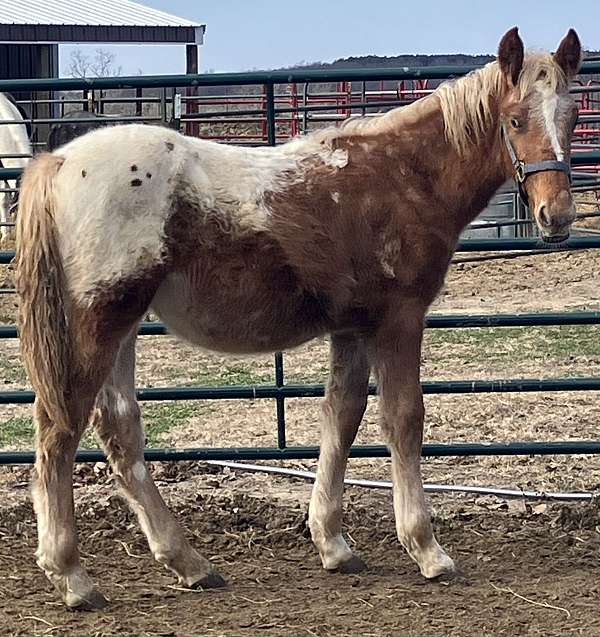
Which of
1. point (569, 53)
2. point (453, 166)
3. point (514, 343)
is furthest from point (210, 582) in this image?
point (514, 343)

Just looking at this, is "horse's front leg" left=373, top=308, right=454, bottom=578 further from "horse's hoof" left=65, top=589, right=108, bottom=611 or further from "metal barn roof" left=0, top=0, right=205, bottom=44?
"metal barn roof" left=0, top=0, right=205, bottom=44

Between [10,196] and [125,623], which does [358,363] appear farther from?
[10,196]

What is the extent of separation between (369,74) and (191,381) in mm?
3173

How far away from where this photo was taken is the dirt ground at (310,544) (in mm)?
3701

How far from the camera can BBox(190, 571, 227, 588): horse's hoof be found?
400 centimetres

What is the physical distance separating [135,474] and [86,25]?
22032 millimetres

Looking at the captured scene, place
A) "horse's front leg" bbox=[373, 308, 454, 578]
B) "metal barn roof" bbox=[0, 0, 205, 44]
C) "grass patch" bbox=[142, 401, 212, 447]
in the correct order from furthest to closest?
"metal barn roof" bbox=[0, 0, 205, 44] < "grass patch" bbox=[142, 401, 212, 447] < "horse's front leg" bbox=[373, 308, 454, 578]

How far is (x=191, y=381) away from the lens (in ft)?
24.4

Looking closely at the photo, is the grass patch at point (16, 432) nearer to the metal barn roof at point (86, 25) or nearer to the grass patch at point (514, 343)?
the grass patch at point (514, 343)

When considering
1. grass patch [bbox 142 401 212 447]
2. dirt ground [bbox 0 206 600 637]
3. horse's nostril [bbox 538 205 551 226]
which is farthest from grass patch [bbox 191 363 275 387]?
horse's nostril [bbox 538 205 551 226]

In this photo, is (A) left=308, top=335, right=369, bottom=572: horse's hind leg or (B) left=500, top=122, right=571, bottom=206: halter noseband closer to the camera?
(B) left=500, top=122, right=571, bottom=206: halter noseband

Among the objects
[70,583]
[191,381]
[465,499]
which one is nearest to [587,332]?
[191,381]

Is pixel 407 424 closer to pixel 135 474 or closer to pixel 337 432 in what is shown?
pixel 337 432

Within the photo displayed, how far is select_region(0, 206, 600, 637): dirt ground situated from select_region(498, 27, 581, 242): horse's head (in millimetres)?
1283
